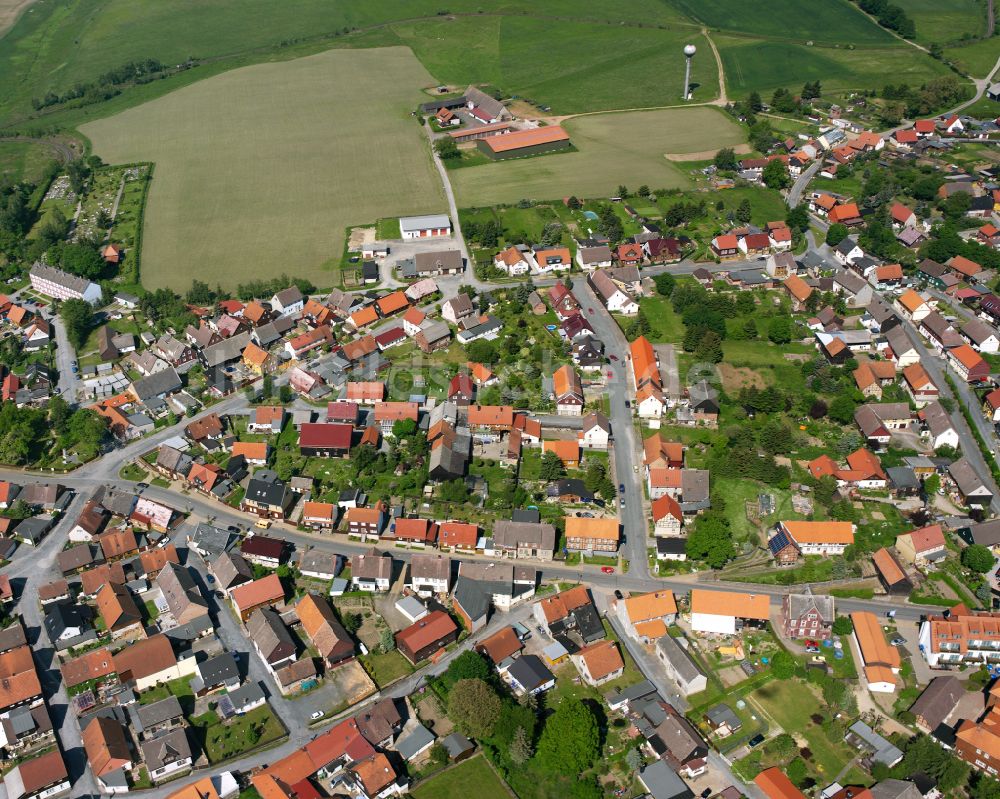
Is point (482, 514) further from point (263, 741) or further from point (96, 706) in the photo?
point (96, 706)

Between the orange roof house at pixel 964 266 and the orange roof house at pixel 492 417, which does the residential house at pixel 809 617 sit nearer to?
the orange roof house at pixel 492 417

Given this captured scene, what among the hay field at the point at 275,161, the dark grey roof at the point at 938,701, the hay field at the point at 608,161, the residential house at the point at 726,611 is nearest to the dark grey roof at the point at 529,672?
the residential house at the point at 726,611

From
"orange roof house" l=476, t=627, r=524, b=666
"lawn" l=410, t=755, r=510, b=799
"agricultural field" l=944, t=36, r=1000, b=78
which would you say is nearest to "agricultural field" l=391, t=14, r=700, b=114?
"agricultural field" l=944, t=36, r=1000, b=78

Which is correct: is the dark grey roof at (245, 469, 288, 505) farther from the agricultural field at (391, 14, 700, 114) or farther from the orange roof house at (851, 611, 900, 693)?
the agricultural field at (391, 14, 700, 114)

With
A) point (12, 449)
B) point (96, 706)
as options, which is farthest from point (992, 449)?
point (12, 449)

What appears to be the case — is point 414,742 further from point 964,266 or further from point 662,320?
point 964,266

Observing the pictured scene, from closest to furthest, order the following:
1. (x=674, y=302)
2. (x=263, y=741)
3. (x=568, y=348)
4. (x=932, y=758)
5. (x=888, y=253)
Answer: (x=932, y=758) → (x=263, y=741) → (x=568, y=348) → (x=674, y=302) → (x=888, y=253)

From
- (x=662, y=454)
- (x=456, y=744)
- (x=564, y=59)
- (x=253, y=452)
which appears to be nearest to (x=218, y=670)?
(x=456, y=744)

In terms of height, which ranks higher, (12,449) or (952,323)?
(12,449)
